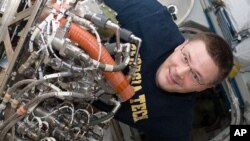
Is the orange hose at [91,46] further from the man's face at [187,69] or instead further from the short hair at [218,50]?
the short hair at [218,50]

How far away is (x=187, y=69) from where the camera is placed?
5.35 ft

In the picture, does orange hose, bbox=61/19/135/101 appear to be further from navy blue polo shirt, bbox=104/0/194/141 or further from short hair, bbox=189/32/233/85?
short hair, bbox=189/32/233/85

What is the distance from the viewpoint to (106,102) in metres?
1.47

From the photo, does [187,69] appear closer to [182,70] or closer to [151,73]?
[182,70]

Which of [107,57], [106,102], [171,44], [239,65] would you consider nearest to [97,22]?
[107,57]

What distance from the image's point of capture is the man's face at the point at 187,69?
1.62 metres

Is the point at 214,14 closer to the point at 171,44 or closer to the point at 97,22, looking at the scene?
the point at 171,44

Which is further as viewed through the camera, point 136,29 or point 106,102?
point 136,29

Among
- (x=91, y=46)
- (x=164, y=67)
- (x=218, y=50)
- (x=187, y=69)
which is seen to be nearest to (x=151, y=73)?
(x=164, y=67)

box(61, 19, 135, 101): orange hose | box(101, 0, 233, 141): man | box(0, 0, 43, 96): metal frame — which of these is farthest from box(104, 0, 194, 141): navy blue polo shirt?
box(0, 0, 43, 96): metal frame

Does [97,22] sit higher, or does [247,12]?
[97,22]

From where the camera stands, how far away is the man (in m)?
1.63

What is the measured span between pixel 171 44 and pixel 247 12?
31.9 inches

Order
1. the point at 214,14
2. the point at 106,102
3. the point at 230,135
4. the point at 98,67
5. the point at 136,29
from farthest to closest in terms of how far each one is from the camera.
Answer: the point at 214,14 < the point at 230,135 < the point at 136,29 < the point at 106,102 < the point at 98,67
